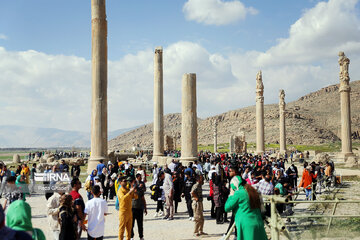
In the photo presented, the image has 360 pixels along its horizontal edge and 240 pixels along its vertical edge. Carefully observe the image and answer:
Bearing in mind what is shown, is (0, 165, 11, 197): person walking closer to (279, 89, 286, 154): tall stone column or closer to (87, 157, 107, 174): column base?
(87, 157, 107, 174): column base

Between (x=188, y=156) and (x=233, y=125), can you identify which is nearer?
(x=188, y=156)

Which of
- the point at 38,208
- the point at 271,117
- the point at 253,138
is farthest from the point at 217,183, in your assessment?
the point at 271,117

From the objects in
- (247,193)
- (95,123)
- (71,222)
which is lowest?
(71,222)

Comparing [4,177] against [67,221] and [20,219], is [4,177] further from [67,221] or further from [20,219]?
[20,219]

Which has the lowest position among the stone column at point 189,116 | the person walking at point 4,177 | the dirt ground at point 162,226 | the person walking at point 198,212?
the dirt ground at point 162,226

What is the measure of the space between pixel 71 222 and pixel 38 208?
9.00 meters

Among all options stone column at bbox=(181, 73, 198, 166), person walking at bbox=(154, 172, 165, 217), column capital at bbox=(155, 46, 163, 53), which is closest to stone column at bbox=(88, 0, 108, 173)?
stone column at bbox=(181, 73, 198, 166)

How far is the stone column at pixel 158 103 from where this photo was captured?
3147cm

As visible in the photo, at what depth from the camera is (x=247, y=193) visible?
606 cm

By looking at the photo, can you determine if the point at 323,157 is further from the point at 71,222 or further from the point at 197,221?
the point at 71,222

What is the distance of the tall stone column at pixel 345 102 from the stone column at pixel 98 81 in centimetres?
2145

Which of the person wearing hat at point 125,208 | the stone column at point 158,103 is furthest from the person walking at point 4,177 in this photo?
the stone column at point 158,103

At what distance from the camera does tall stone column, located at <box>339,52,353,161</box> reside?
31031 mm

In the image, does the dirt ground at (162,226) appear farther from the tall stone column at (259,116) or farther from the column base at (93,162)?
the tall stone column at (259,116)
